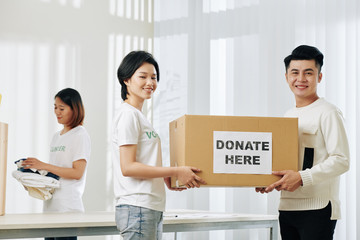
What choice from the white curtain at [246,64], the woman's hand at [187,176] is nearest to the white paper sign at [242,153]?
the woman's hand at [187,176]

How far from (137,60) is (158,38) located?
8.72 feet

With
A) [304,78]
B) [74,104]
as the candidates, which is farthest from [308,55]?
[74,104]

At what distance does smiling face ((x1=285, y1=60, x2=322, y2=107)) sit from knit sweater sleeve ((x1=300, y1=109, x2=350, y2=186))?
135 millimetres

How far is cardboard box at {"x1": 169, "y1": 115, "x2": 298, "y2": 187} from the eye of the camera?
1.88 meters

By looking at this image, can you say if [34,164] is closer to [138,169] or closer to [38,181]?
[38,181]

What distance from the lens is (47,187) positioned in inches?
100

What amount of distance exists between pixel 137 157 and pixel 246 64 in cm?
224

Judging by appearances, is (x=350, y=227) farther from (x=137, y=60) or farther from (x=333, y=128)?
(x=137, y=60)

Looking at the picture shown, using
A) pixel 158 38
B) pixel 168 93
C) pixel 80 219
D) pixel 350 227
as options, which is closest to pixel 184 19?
pixel 158 38

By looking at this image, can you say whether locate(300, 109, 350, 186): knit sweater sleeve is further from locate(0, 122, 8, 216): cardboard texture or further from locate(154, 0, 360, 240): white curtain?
locate(154, 0, 360, 240): white curtain

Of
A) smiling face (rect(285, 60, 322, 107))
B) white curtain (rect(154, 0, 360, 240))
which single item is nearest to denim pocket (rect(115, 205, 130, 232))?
smiling face (rect(285, 60, 322, 107))

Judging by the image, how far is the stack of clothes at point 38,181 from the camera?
2.52 m

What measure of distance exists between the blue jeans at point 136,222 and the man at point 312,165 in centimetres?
46

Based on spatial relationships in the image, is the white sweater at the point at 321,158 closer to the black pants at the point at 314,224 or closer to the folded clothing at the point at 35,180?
the black pants at the point at 314,224
